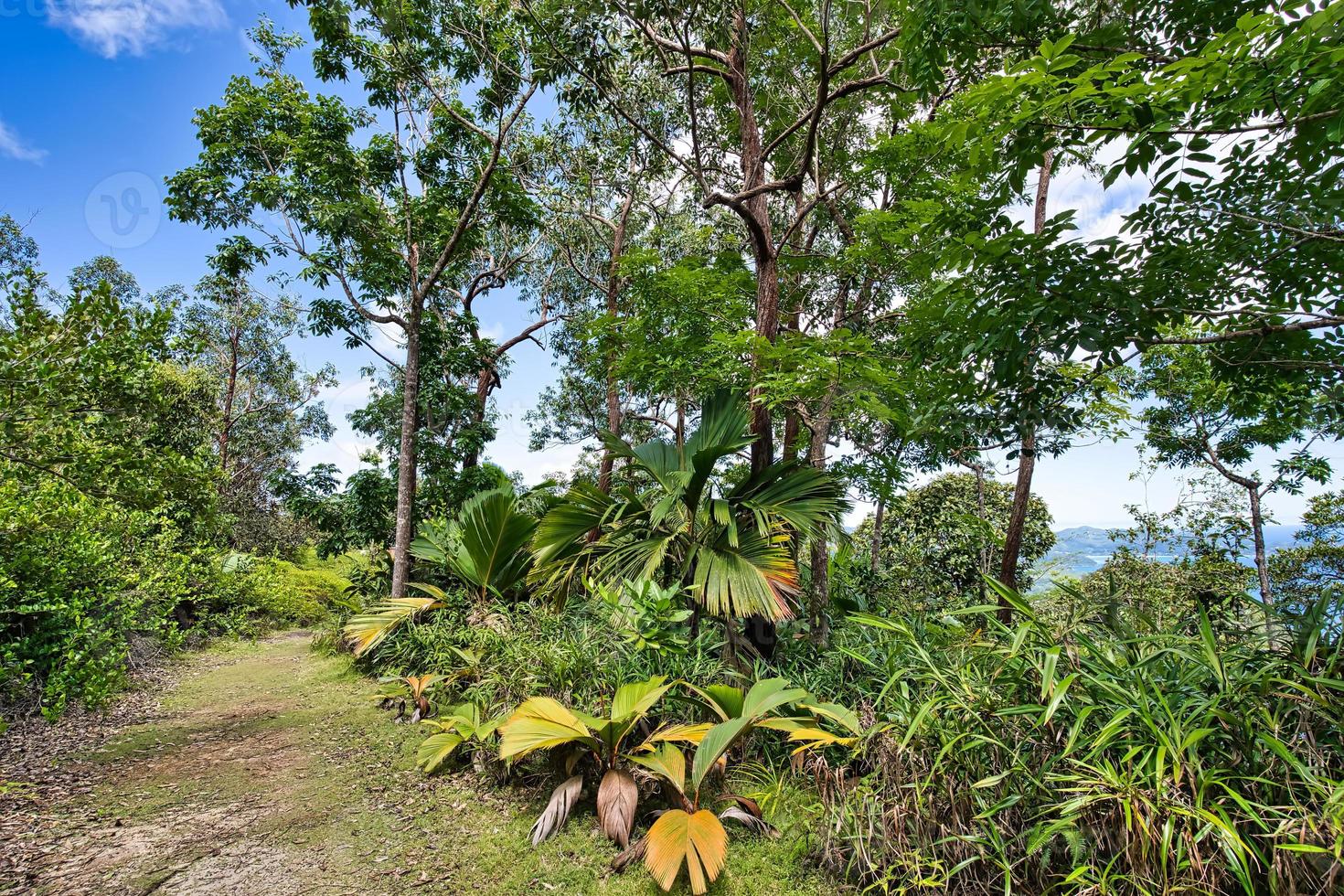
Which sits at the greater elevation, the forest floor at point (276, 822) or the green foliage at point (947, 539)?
the green foliage at point (947, 539)

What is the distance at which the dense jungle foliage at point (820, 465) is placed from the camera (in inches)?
89.4

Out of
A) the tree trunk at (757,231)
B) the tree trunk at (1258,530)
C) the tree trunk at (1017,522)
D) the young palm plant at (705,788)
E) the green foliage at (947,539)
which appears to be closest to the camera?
the young palm plant at (705,788)

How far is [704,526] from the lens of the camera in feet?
15.2

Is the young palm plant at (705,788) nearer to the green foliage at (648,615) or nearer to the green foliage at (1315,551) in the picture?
the green foliage at (648,615)

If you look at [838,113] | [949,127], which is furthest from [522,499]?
[838,113]

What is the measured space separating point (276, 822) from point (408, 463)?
5.34 metres

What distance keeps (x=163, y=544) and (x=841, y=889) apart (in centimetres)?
783

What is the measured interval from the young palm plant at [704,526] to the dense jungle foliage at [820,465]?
0.04 meters

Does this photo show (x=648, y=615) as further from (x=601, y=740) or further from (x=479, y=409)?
(x=479, y=409)

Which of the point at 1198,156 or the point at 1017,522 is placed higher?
the point at 1198,156

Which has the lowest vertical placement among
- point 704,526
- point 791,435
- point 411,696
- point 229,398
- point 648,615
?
point 411,696

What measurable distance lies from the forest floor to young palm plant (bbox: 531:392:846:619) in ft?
5.14

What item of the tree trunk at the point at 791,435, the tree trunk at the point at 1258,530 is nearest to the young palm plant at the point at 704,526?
the tree trunk at the point at 791,435

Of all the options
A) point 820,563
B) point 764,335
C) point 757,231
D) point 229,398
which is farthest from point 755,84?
point 229,398
